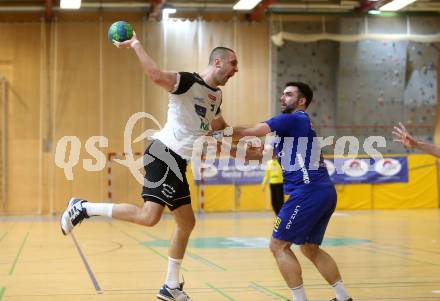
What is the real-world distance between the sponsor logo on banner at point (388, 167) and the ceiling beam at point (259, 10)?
25.1ft

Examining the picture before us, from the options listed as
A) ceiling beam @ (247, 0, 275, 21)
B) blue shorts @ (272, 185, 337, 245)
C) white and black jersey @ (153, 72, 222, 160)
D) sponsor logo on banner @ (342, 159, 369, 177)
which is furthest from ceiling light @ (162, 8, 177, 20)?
blue shorts @ (272, 185, 337, 245)

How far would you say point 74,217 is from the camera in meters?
7.52

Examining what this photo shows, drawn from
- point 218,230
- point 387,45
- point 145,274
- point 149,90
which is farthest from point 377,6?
point 145,274

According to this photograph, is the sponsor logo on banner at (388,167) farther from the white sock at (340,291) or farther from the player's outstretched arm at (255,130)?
the player's outstretched arm at (255,130)

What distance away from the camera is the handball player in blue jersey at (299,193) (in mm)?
6977

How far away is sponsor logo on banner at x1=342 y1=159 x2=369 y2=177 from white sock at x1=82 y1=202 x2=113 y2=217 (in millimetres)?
20592

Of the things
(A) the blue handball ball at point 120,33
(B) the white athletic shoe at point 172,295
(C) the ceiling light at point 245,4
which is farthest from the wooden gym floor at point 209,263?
(C) the ceiling light at point 245,4

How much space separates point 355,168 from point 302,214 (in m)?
20.8

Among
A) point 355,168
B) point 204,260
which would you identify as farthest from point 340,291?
point 355,168

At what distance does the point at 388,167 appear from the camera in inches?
1085

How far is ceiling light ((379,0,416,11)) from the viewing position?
25469mm

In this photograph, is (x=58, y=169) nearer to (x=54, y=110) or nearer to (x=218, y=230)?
(x=54, y=110)

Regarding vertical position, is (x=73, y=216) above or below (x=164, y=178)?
below

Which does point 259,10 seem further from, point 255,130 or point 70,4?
point 255,130
